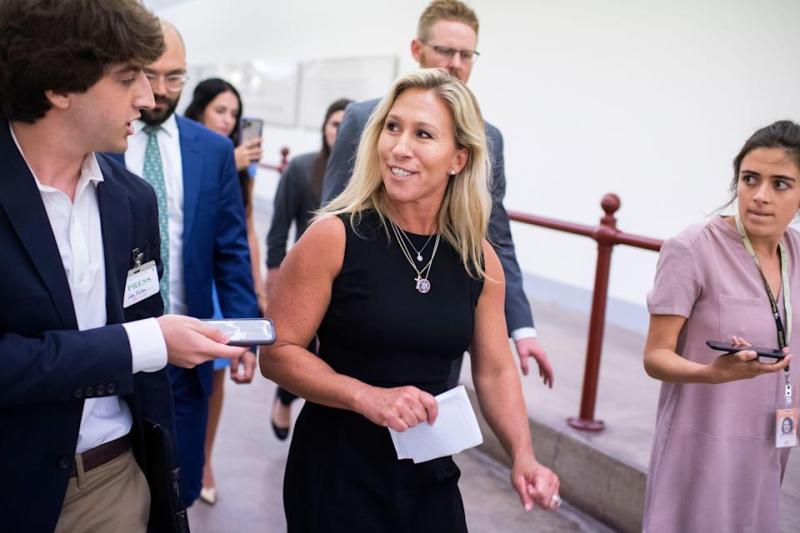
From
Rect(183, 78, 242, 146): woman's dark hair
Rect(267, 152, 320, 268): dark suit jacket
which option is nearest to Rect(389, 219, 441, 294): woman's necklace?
Rect(183, 78, 242, 146): woman's dark hair

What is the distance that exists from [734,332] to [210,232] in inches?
59.3

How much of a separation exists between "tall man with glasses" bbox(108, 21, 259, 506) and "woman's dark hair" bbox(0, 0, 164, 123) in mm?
1122

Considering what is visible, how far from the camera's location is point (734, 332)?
2111 millimetres

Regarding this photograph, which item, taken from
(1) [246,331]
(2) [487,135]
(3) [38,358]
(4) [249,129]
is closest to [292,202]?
(4) [249,129]

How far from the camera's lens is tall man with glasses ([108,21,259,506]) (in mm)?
2514

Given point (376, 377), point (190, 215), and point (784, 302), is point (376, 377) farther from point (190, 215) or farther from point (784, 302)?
point (784, 302)

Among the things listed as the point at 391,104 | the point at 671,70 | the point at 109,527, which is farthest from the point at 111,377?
the point at 671,70

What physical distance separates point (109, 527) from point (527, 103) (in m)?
5.95

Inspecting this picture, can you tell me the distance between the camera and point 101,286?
4.87 ft

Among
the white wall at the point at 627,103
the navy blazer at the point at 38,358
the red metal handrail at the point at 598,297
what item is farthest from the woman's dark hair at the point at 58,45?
the white wall at the point at 627,103

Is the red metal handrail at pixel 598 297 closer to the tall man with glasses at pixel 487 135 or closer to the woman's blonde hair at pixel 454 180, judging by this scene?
the tall man with glasses at pixel 487 135

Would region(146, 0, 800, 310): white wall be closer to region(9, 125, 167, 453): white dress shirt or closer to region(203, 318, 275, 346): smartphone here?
region(203, 318, 275, 346): smartphone

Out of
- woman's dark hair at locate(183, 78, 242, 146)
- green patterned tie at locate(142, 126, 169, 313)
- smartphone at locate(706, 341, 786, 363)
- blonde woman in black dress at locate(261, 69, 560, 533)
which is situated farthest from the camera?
woman's dark hair at locate(183, 78, 242, 146)

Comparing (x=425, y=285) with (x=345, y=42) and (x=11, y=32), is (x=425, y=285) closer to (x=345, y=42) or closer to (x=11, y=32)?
(x=11, y=32)
